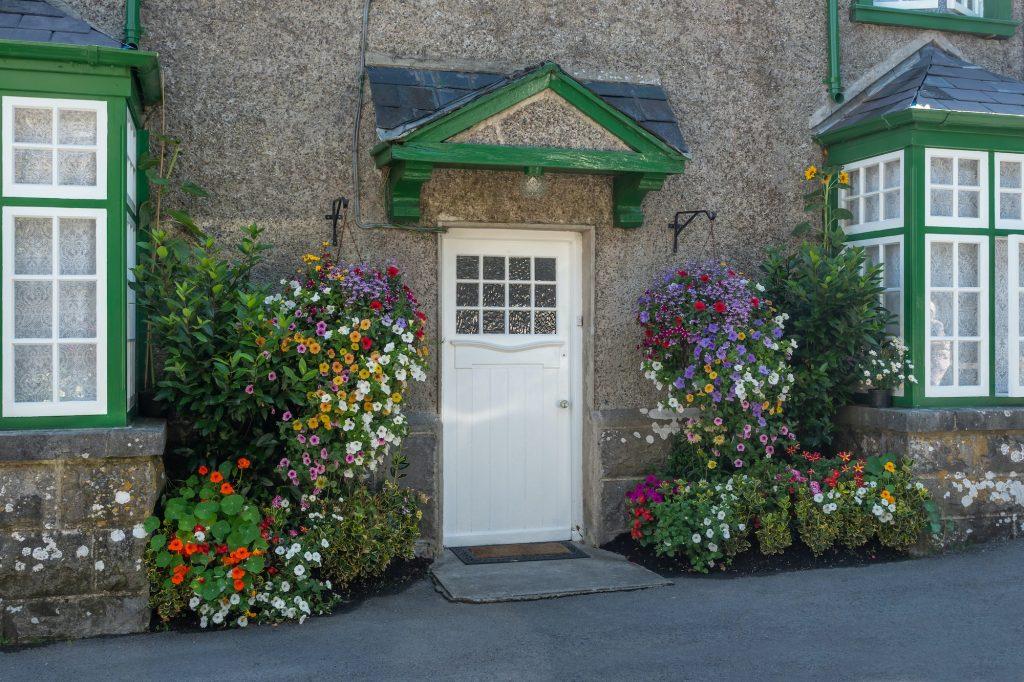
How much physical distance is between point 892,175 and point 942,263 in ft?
2.18

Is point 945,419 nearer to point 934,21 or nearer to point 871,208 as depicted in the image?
point 871,208

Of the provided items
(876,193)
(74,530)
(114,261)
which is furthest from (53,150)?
(876,193)

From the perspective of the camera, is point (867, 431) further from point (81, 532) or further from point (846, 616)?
point (81, 532)

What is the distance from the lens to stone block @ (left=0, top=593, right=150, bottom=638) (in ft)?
14.4

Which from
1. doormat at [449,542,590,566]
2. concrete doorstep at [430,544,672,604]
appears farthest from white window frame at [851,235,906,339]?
doormat at [449,542,590,566]

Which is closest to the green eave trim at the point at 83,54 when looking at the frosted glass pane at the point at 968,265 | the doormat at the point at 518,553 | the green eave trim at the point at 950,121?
the doormat at the point at 518,553

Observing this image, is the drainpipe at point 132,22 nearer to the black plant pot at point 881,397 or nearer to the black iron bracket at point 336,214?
the black iron bracket at point 336,214

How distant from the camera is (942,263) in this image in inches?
242

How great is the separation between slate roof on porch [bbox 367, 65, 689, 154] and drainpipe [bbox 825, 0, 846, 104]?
1.31 metres

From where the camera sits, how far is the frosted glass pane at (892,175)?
20.2 feet

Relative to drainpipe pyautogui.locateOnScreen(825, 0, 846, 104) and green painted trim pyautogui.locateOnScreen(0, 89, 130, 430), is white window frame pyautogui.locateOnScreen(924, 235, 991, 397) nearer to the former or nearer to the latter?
drainpipe pyautogui.locateOnScreen(825, 0, 846, 104)

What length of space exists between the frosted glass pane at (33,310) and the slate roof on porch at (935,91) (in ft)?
16.5

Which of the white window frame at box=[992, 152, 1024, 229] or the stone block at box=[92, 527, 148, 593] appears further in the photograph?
the white window frame at box=[992, 152, 1024, 229]

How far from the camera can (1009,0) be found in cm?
723
